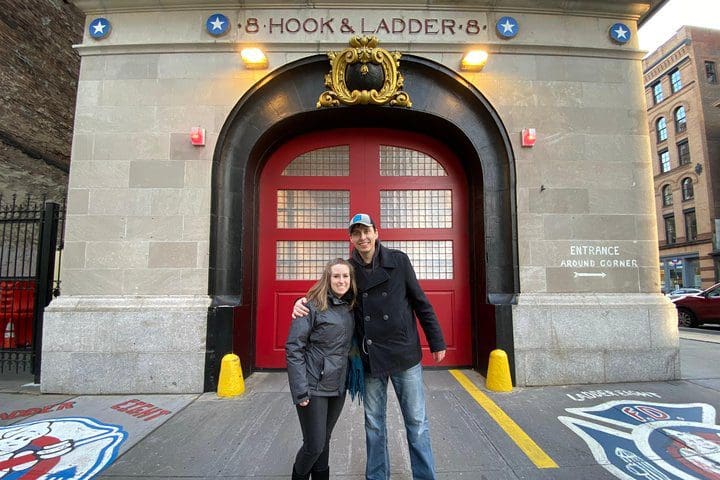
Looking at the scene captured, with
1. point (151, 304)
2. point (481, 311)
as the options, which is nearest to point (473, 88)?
point (481, 311)

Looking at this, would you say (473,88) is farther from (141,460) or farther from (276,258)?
(141,460)

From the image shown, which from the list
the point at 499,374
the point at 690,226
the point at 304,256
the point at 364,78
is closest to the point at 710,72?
the point at 690,226

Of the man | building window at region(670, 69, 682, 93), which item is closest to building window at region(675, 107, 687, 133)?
building window at region(670, 69, 682, 93)

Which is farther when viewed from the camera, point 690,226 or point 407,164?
point 690,226

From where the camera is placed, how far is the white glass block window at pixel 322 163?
21.2 ft

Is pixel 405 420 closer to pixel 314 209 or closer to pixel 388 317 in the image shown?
pixel 388 317

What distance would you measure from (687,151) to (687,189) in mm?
3276

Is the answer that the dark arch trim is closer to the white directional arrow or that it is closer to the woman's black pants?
the white directional arrow

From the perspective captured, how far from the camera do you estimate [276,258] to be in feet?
20.6

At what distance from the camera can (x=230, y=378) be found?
495 cm

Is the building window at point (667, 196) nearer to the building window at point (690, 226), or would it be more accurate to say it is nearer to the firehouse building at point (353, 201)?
the building window at point (690, 226)

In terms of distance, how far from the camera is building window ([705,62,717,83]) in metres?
30.1

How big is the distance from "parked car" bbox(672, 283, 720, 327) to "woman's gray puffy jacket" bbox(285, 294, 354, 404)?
1521 cm

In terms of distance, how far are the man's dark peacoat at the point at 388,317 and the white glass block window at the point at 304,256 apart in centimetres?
342
